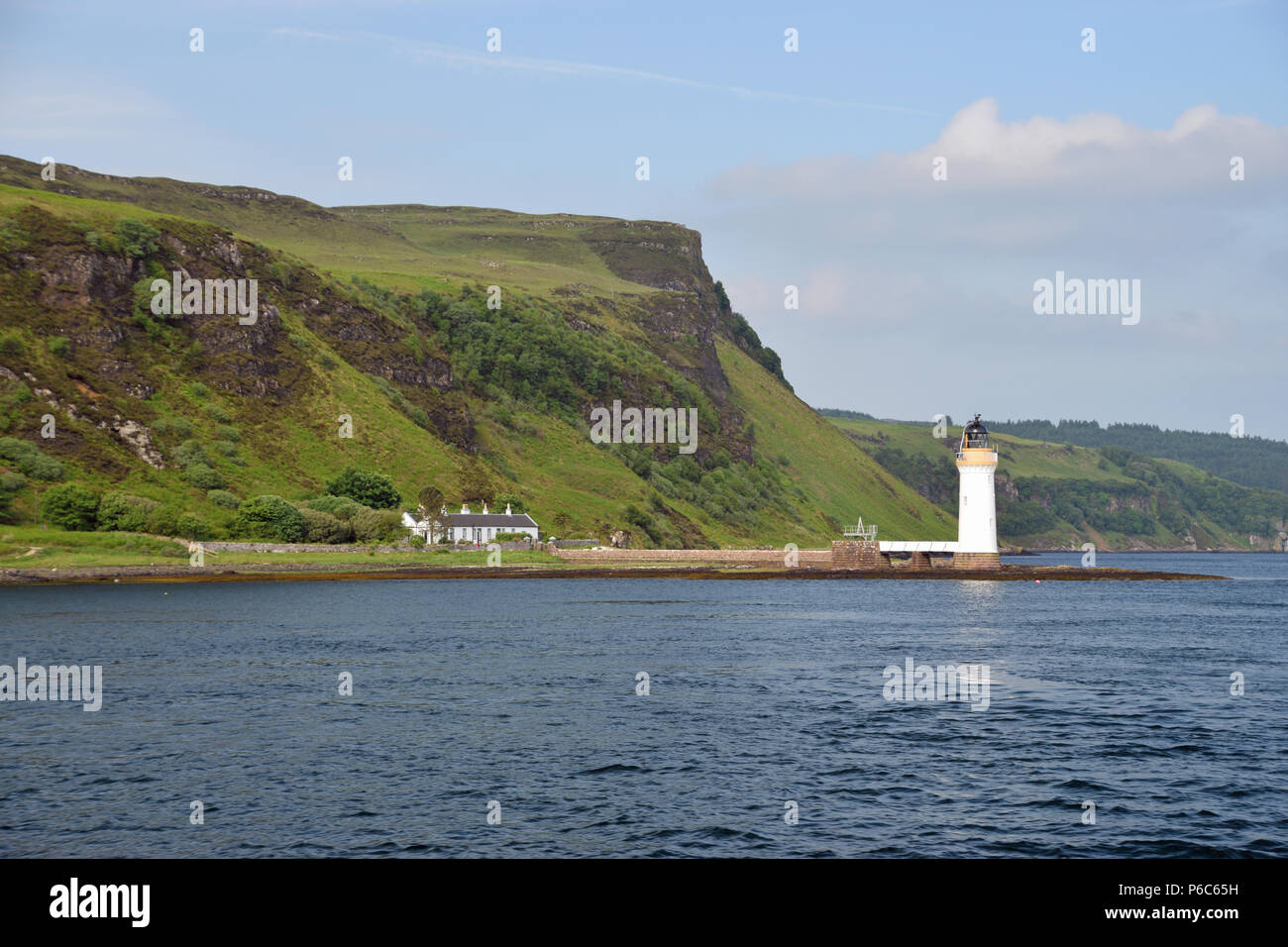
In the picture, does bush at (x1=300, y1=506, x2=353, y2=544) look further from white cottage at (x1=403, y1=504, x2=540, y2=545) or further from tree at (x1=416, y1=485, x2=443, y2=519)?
tree at (x1=416, y1=485, x2=443, y2=519)

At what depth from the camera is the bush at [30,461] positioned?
130 meters

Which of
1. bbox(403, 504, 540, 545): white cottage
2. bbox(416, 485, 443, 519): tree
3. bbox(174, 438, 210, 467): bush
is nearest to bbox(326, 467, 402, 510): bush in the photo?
bbox(416, 485, 443, 519): tree

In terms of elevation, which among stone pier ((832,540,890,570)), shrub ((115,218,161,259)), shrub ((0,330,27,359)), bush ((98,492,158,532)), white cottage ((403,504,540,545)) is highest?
shrub ((115,218,161,259))

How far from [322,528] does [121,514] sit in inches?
933

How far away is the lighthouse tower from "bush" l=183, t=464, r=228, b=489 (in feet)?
318

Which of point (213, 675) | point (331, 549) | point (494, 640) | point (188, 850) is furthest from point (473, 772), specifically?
point (331, 549)

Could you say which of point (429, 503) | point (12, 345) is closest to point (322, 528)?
point (429, 503)

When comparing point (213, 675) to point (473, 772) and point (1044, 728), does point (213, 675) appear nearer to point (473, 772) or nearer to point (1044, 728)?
point (473, 772)

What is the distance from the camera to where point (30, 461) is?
131 metres

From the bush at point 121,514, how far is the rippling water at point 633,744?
5395 cm

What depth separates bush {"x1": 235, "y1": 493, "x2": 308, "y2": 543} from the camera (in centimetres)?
13475

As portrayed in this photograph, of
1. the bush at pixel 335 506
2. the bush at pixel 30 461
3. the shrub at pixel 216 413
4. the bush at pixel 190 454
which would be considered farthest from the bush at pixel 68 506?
the shrub at pixel 216 413

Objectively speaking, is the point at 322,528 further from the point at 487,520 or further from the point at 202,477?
the point at 487,520

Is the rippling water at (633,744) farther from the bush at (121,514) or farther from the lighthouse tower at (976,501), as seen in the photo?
the bush at (121,514)
